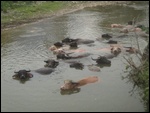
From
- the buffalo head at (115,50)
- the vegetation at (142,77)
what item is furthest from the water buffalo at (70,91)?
the buffalo head at (115,50)

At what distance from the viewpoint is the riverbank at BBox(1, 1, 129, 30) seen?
25.8 metres

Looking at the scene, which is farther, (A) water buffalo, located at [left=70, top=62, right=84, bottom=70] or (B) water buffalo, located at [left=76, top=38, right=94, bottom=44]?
(B) water buffalo, located at [left=76, top=38, right=94, bottom=44]

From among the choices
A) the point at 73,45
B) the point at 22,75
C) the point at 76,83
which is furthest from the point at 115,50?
the point at 22,75

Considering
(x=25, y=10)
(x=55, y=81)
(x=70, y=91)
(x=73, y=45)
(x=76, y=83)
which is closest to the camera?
(x=70, y=91)

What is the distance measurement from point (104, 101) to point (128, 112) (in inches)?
41.7

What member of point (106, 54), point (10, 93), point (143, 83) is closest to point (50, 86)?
point (10, 93)

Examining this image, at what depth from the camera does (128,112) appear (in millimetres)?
9359

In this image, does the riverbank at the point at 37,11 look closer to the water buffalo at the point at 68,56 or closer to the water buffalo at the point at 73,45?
the water buffalo at the point at 73,45

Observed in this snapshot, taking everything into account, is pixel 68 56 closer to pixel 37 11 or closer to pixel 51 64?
pixel 51 64

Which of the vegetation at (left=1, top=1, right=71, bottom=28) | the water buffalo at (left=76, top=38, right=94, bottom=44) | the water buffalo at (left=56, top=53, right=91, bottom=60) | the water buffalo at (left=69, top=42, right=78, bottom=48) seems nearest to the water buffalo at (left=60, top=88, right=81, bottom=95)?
the water buffalo at (left=56, top=53, right=91, bottom=60)

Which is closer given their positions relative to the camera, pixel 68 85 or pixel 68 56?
pixel 68 85

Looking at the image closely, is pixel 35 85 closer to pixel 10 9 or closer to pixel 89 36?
pixel 89 36

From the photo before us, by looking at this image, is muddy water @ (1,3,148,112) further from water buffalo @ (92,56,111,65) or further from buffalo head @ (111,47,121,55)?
buffalo head @ (111,47,121,55)

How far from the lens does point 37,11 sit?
30297mm
